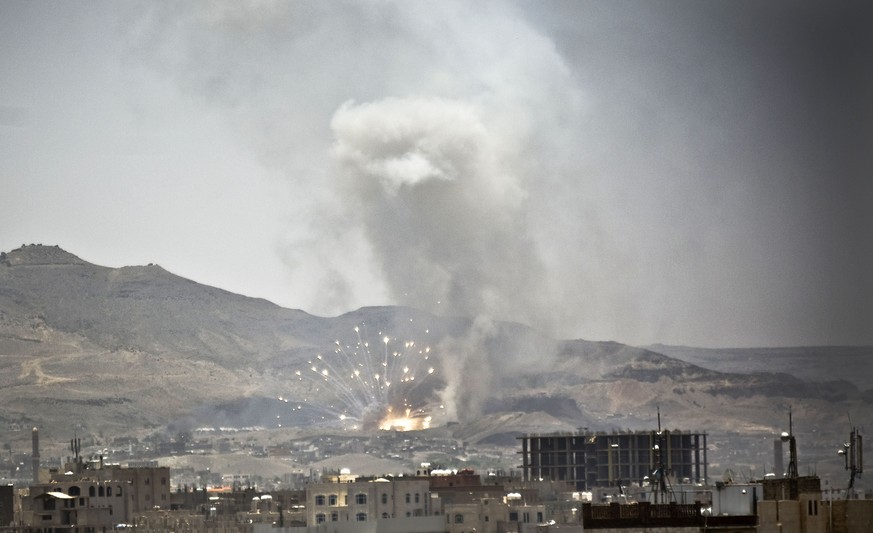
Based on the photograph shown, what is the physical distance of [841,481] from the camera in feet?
275

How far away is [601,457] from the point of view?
168 m

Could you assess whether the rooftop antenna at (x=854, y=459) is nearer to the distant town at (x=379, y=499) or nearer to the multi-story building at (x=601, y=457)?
the distant town at (x=379, y=499)

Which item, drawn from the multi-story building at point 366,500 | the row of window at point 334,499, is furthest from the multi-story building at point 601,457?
the row of window at point 334,499

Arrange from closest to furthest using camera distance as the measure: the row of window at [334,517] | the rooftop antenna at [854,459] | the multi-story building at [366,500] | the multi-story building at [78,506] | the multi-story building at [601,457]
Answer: the rooftop antenna at [854,459], the multi-story building at [78,506], the row of window at [334,517], the multi-story building at [366,500], the multi-story building at [601,457]

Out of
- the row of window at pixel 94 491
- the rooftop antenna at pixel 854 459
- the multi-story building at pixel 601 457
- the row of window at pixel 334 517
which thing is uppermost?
the multi-story building at pixel 601 457

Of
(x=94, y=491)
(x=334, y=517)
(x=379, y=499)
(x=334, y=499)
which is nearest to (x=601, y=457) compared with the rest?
(x=334, y=499)

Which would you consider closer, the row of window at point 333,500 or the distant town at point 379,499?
the distant town at point 379,499

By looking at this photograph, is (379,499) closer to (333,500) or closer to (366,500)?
(366,500)

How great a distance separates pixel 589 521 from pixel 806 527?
346 cm

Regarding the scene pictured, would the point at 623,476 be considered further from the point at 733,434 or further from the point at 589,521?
the point at 589,521

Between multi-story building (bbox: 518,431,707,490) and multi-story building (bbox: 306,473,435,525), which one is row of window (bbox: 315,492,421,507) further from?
multi-story building (bbox: 518,431,707,490)

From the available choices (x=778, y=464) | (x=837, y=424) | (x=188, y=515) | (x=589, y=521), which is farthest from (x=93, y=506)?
(x=589, y=521)

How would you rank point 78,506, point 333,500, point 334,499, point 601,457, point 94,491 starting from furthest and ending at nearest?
point 601,457, point 334,499, point 333,500, point 94,491, point 78,506

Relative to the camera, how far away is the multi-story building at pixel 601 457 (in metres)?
160
